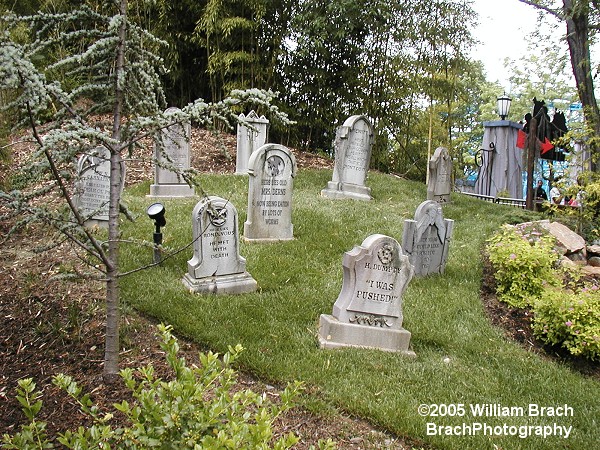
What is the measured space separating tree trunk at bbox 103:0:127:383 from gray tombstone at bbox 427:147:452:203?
871cm

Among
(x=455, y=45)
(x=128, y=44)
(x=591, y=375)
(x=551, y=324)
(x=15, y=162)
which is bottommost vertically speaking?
(x=591, y=375)

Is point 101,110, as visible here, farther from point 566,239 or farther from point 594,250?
point 594,250

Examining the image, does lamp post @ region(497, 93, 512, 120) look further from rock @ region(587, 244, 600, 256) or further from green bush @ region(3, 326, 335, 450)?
green bush @ region(3, 326, 335, 450)

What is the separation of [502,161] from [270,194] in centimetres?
1129

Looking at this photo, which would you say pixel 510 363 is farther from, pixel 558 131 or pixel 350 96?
pixel 558 131

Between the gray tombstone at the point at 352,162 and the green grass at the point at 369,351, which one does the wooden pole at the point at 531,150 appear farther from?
the green grass at the point at 369,351

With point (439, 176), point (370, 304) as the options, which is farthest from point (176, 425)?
point (439, 176)

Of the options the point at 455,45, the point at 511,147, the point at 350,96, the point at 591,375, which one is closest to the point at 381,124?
the point at 350,96

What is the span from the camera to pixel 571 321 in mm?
5305

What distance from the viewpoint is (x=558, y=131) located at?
1510cm

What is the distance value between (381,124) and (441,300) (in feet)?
33.5

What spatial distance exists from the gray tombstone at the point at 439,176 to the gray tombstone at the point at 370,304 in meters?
6.52

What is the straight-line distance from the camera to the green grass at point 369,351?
3.95 metres

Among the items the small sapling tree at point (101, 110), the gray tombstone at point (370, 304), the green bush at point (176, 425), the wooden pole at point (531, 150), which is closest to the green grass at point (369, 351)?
the gray tombstone at point (370, 304)
